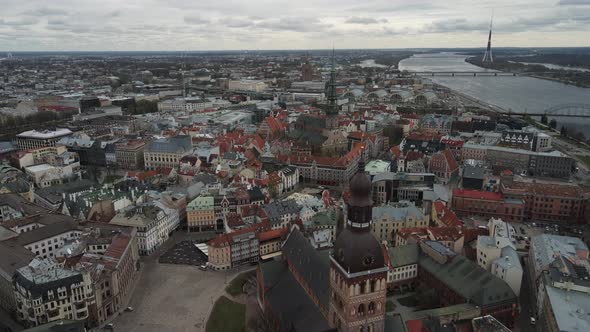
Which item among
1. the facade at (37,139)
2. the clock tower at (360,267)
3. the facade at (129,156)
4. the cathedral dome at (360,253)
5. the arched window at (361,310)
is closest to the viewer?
the cathedral dome at (360,253)

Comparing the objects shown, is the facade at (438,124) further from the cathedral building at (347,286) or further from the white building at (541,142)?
the cathedral building at (347,286)

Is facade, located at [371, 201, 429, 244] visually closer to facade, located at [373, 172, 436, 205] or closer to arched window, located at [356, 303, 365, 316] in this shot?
facade, located at [373, 172, 436, 205]

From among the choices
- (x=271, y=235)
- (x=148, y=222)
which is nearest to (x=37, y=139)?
(x=148, y=222)

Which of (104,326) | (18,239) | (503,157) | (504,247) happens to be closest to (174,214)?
(18,239)

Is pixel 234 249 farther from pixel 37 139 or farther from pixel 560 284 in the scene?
pixel 37 139

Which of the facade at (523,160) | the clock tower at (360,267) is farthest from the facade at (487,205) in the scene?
the clock tower at (360,267)

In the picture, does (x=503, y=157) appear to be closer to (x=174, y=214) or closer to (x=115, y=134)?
(x=174, y=214)
